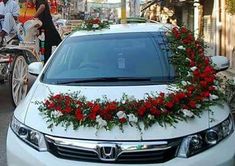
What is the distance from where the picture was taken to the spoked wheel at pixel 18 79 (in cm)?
839

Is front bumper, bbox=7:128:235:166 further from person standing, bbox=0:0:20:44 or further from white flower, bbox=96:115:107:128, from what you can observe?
person standing, bbox=0:0:20:44

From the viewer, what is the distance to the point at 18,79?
8688 mm

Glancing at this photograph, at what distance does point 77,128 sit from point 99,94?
555mm

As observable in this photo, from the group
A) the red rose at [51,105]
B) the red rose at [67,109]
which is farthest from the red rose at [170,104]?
the red rose at [51,105]

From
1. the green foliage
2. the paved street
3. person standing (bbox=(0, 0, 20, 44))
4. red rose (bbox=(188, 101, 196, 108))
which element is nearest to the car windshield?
red rose (bbox=(188, 101, 196, 108))

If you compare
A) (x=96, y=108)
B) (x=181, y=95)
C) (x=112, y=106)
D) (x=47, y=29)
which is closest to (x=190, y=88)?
(x=181, y=95)

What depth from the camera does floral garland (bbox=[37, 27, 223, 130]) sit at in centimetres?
366

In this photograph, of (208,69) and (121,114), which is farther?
(208,69)

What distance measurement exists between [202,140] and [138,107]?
528mm

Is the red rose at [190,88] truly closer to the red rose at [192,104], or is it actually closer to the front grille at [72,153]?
the red rose at [192,104]

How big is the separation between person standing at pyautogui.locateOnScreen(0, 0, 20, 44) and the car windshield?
4074 millimetres

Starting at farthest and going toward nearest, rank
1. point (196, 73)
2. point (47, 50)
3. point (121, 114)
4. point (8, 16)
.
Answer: point (47, 50), point (8, 16), point (196, 73), point (121, 114)

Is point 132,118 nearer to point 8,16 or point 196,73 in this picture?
point 196,73

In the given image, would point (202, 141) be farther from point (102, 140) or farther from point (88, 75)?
point (88, 75)
